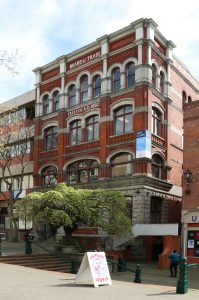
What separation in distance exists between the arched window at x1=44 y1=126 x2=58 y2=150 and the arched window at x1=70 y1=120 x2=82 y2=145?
7.65 feet

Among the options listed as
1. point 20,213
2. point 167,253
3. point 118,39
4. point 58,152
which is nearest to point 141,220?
point 167,253

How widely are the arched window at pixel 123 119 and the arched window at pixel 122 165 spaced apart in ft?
6.57

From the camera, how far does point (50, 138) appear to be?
42562mm

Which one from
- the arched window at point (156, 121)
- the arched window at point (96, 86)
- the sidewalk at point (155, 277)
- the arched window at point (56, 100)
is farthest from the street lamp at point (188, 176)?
the arched window at point (56, 100)

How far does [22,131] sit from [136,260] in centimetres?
1966

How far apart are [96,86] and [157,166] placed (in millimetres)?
8740

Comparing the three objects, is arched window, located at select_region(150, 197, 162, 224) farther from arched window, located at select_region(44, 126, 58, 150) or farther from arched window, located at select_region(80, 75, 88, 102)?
arched window, located at select_region(44, 126, 58, 150)

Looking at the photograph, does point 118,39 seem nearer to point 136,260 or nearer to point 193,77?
point 193,77

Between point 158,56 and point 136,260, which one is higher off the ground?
point 158,56

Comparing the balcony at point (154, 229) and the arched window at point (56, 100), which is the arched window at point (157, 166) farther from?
the arched window at point (56, 100)

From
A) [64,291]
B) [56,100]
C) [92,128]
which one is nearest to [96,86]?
[92,128]

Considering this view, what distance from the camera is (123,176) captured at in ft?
113

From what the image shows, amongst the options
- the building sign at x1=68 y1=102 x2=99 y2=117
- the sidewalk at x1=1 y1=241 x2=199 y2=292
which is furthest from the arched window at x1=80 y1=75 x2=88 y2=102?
the sidewalk at x1=1 y1=241 x2=199 y2=292

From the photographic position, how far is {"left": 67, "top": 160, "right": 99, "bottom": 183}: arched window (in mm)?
37250
